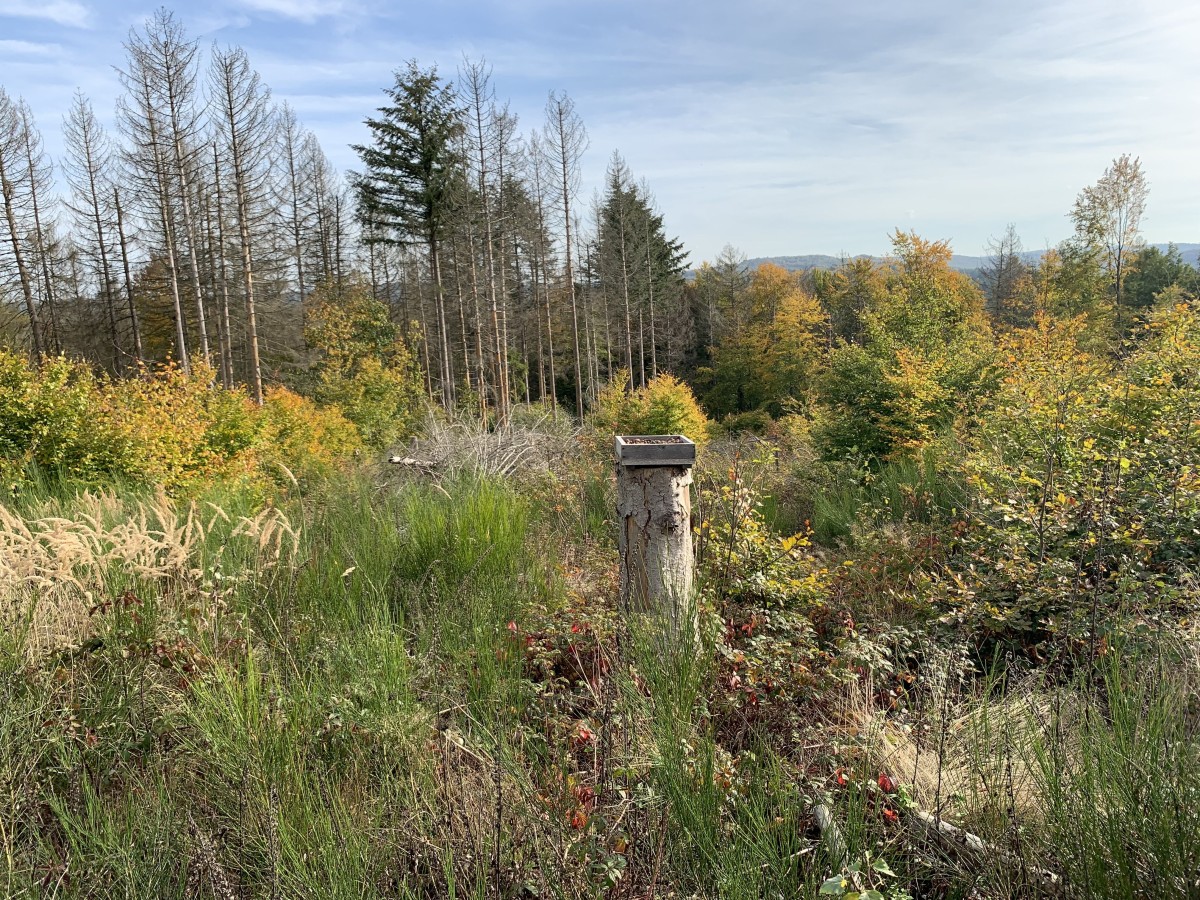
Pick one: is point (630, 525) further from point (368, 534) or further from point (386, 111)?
point (386, 111)

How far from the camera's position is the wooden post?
308 centimetres

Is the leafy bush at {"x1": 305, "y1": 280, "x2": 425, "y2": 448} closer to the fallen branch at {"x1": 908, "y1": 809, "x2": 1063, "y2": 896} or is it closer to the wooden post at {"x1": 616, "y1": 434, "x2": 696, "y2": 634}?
the wooden post at {"x1": 616, "y1": 434, "x2": 696, "y2": 634}

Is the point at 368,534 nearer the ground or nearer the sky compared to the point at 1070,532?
nearer the sky

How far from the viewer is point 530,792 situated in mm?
1904

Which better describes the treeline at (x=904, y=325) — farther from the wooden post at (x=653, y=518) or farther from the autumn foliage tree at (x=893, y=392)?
the wooden post at (x=653, y=518)

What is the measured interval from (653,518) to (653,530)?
0.18ft

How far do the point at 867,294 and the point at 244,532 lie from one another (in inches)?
1808

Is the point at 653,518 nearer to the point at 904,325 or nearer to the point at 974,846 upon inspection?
the point at 974,846

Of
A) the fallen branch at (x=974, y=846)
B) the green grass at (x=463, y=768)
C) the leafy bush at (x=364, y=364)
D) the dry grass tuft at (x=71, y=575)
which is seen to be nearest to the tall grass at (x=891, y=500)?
the green grass at (x=463, y=768)

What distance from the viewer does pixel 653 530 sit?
123 inches

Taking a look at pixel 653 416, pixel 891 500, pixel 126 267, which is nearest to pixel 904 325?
pixel 653 416

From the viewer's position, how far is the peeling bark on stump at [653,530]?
310 cm

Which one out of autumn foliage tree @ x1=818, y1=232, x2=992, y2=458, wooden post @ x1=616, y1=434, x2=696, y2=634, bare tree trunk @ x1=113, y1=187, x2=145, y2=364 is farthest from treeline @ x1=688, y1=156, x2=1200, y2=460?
bare tree trunk @ x1=113, y1=187, x2=145, y2=364

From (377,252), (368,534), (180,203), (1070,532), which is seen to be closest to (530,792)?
(368,534)
